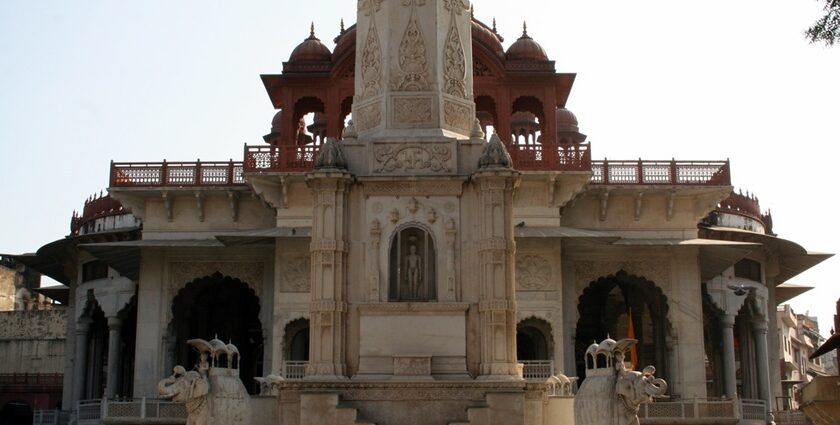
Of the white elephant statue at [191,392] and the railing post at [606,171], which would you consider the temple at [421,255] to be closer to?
the railing post at [606,171]

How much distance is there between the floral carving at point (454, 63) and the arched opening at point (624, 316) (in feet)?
34.7

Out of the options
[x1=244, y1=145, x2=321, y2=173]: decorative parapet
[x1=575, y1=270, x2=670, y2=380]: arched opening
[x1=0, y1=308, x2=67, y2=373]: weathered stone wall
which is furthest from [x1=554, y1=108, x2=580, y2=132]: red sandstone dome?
[x1=0, y1=308, x2=67, y2=373]: weathered stone wall

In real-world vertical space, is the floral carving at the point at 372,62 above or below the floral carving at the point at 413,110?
above

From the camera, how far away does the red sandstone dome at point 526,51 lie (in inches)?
1265

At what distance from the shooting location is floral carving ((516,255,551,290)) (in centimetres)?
2891

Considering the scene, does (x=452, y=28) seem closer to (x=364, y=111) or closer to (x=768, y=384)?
(x=364, y=111)

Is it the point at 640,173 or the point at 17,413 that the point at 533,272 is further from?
the point at 17,413

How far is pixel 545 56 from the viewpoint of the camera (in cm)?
3269

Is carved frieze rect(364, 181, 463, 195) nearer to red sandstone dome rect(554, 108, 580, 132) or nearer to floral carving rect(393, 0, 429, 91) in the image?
floral carving rect(393, 0, 429, 91)

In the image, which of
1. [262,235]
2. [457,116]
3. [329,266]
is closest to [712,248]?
[262,235]

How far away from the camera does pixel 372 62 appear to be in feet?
65.0

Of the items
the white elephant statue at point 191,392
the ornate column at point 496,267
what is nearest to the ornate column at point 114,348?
the ornate column at point 496,267

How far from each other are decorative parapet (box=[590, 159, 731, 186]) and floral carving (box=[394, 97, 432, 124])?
1212 centimetres

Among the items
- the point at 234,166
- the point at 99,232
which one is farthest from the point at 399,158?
the point at 99,232
